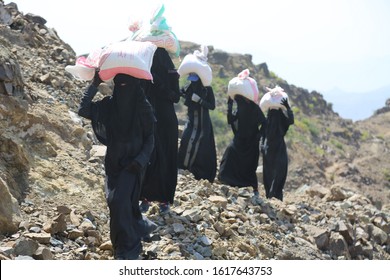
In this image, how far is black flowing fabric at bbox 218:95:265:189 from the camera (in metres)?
8.83

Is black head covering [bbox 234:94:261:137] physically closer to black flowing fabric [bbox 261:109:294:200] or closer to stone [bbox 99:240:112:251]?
black flowing fabric [bbox 261:109:294:200]

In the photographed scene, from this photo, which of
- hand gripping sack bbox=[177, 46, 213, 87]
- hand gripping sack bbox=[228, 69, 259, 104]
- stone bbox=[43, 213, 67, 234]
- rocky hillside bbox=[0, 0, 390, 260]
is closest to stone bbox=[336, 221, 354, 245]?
rocky hillside bbox=[0, 0, 390, 260]

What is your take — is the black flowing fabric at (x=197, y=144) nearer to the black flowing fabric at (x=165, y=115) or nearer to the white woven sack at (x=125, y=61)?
the black flowing fabric at (x=165, y=115)

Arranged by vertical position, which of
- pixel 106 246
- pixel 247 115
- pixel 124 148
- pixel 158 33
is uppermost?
pixel 158 33

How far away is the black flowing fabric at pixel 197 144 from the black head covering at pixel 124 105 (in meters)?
3.18

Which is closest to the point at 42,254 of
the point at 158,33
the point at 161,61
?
the point at 161,61

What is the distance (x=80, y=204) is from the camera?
591cm

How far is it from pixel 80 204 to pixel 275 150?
151 inches

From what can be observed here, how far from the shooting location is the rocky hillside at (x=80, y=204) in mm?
5070

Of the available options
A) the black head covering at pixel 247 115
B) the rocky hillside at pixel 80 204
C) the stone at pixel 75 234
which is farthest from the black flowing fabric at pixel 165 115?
the black head covering at pixel 247 115

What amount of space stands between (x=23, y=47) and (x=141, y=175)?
222 inches

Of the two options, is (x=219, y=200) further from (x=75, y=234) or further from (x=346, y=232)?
(x=75, y=234)

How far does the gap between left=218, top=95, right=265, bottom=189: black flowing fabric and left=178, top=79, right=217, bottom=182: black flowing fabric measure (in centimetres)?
67

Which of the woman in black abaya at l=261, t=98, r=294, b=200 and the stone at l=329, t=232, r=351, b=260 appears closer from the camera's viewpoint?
the stone at l=329, t=232, r=351, b=260
